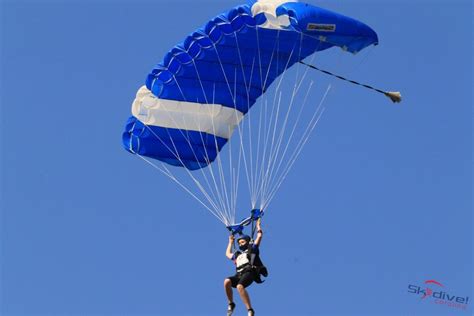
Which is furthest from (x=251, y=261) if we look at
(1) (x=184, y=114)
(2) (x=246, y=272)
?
(1) (x=184, y=114)

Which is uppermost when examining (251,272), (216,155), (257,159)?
(216,155)

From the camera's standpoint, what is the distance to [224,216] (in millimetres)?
20781

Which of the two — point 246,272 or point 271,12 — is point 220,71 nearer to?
point 271,12

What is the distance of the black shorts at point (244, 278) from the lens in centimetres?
1983

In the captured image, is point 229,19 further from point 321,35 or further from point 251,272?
point 251,272

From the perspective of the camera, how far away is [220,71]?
72.6ft

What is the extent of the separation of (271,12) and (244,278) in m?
3.94

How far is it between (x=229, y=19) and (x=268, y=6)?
24.6 inches

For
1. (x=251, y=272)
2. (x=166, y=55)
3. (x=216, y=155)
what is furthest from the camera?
(x=216, y=155)

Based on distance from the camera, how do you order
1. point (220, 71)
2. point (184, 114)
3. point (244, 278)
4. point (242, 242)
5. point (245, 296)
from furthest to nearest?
point (184, 114) < point (220, 71) < point (242, 242) < point (244, 278) < point (245, 296)

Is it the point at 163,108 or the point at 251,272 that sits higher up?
the point at 163,108

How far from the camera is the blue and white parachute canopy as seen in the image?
68.1 feet

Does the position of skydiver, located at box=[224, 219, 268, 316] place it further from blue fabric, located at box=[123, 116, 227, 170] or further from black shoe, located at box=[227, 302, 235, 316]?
blue fabric, located at box=[123, 116, 227, 170]

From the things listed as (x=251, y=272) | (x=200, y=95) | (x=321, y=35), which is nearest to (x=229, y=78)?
(x=200, y=95)
